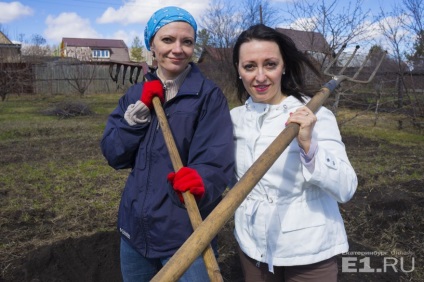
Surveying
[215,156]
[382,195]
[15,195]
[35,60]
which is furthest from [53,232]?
[35,60]

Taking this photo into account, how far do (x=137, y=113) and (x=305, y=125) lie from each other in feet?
2.39

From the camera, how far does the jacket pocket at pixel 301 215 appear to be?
63.2 inches

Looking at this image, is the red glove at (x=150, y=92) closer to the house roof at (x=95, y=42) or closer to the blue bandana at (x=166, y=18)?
the blue bandana at (x=166, y=18)

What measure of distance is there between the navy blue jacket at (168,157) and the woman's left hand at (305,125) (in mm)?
330

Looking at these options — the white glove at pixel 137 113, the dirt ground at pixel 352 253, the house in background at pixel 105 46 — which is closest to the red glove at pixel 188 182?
the white glove at pixel 137 113

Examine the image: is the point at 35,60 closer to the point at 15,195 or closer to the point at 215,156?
the point at 15,195

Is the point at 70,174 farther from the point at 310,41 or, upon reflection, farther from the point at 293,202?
the point at 310,41

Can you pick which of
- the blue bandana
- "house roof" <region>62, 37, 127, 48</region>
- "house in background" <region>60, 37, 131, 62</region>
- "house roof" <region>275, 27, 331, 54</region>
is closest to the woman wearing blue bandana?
the blue bandana

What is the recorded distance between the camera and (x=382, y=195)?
15.8 ft

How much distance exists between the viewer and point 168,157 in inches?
68.6

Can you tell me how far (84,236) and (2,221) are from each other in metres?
1.08

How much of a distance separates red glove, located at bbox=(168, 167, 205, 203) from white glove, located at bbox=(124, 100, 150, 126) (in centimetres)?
33

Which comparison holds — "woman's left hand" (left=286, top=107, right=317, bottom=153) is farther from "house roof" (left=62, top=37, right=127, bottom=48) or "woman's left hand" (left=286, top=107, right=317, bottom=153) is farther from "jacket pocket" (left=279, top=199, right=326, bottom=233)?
"house roof" (left=62, top=37, right=127, bottom=48)

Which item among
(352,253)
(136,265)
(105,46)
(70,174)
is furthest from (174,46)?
(105,46)
